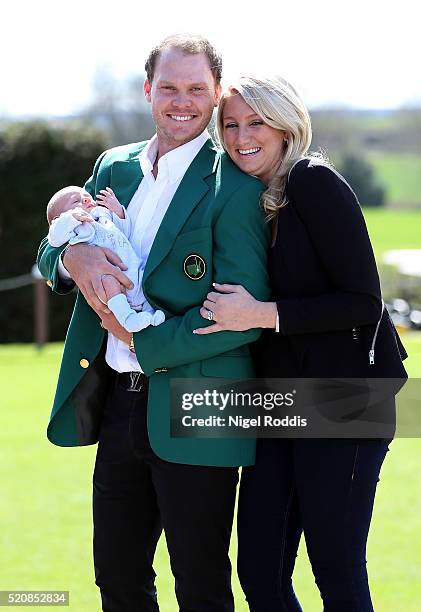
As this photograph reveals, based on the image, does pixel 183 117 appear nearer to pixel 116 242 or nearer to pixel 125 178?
pixel 125 178

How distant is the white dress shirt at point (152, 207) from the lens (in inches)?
113

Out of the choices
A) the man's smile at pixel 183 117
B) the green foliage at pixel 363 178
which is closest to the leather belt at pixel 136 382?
the man's smile at pixel 183 117

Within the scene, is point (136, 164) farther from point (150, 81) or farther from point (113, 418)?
point (113, 418)

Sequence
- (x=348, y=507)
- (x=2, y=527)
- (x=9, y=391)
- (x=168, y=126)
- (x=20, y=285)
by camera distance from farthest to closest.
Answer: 1. (x=20, y=285)
2. (x=9, y=391)
3. (x=2, y=527)
4. (x=168, y=126)
5. (x=348, y=507)

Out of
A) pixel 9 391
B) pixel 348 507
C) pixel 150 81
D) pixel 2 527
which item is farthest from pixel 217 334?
pixel 9 391

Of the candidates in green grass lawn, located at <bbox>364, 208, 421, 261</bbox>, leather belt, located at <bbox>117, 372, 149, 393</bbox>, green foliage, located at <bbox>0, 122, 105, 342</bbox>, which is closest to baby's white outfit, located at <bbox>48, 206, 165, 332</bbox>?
leather belt, located at <bbox>117, 372, 149, 393</bbox>

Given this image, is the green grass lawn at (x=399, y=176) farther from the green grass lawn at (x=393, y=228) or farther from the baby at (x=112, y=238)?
the baby at (x=112, y=238)

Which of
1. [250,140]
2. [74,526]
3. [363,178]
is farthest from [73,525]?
[363,178]

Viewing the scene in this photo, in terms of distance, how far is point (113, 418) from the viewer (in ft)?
9.68

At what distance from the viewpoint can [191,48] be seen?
2.83 meters

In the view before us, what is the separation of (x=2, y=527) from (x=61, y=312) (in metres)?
11.6

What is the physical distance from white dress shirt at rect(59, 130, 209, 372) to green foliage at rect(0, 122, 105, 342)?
1329cm

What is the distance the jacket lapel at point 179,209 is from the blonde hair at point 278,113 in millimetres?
188

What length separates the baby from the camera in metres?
2.71
